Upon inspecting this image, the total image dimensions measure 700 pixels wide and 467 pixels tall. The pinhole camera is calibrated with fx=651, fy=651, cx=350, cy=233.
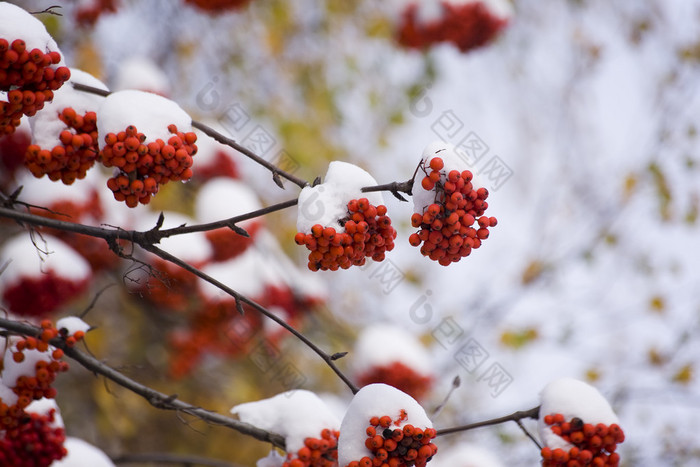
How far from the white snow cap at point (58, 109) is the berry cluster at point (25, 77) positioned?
0.31ft

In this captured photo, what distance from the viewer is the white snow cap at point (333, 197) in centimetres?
129

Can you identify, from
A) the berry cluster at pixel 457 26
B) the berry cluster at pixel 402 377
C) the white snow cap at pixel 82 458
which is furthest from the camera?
Answer: the berry cluster at pixel 457 26

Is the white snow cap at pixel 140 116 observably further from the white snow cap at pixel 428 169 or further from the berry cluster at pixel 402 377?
the berry cluster at pixel 402 377

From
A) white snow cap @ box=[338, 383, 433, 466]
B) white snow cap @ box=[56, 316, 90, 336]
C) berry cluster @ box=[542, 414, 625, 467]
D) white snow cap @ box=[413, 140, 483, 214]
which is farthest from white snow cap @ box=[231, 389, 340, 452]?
white snow cap @ box=[413, 140, 483, 214]

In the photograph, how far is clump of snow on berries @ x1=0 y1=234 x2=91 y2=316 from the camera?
2.53 meters

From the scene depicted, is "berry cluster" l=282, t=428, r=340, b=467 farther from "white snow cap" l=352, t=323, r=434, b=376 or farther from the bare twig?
"white snow cap" l=352, t=323, r=434, b=376

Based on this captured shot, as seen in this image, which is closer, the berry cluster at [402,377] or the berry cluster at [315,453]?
the berry cluster at [315,453]

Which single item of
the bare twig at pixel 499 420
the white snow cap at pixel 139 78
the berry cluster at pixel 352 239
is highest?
the white snow cap at pixel 139 78

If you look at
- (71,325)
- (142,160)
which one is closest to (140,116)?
(142,160)

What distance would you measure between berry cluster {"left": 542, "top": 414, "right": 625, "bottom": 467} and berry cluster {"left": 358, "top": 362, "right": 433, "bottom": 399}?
1.45 metres

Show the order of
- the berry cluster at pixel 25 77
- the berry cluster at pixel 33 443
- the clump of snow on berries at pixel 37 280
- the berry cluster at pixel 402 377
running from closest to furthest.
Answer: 1. the berry cluster at pixel 25 77
2. the berry cluster at pixel 33 443
3. the clump of snow on berries at pixel 37 280
4. the berry cluster at pixel 402 377

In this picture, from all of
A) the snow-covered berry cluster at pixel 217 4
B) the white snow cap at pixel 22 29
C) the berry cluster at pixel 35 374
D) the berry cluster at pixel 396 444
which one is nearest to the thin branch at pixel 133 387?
the berry cluster at pixel 35 374

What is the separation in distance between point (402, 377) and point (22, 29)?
85.9 inches

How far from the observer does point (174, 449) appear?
4852 mm
